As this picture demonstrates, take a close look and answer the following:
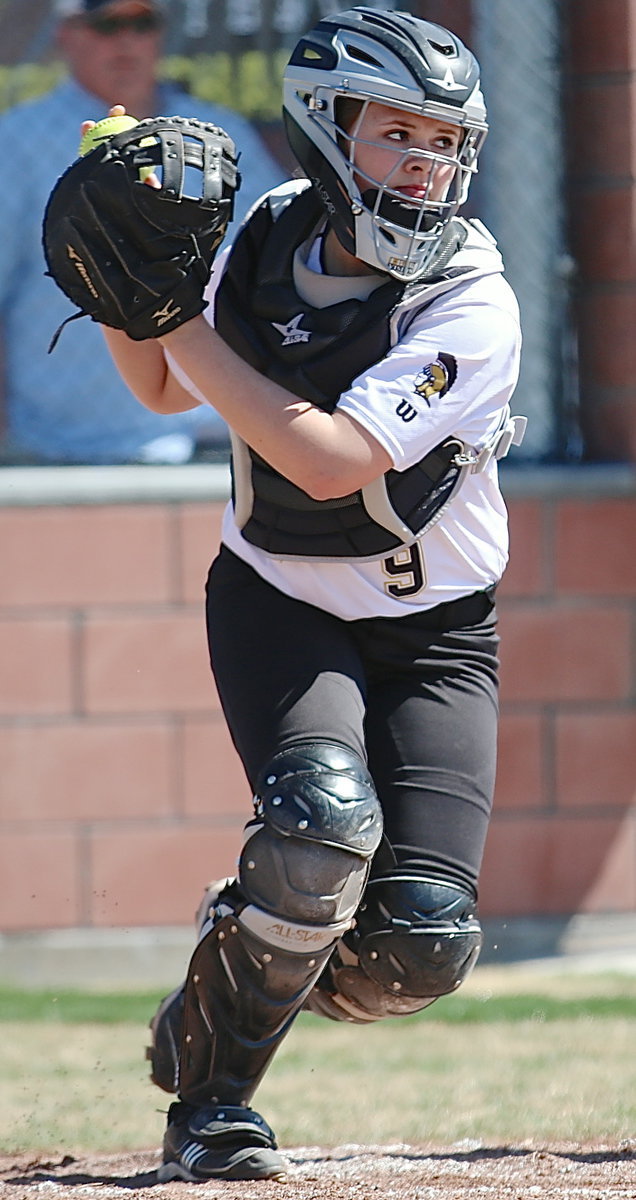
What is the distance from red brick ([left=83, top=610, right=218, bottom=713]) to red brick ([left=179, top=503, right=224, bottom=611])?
0.07m

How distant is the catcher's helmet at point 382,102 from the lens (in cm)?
316

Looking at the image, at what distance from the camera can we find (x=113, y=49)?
570 centimetres

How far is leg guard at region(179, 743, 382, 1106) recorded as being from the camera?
304 centimetres

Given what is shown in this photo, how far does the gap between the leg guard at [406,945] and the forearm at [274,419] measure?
2.56 ft

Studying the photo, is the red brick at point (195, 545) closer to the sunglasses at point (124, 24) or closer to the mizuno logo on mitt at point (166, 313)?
the sunglasses at point (124, 24)

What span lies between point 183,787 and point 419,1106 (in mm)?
1625

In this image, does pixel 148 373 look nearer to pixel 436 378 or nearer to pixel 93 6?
pixel 436 378

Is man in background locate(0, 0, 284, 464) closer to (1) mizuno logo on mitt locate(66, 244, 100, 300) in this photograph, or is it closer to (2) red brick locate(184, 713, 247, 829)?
(2) red brick locate(184, 713, 247, 829)

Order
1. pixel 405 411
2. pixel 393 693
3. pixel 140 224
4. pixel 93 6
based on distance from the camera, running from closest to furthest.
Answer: pixel 140 224, pixel 405 411, pixel 393 693, pixel 93 6

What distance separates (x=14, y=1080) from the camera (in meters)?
4.47

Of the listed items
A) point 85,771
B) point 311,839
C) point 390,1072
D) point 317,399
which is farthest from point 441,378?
point 85,771

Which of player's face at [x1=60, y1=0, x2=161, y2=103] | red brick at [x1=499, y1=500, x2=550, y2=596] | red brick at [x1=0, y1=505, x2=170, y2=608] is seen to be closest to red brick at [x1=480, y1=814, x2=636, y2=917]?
red brick at [x1=499, y1=500, x2=550, y2=596]

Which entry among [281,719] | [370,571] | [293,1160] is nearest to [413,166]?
[370,571]

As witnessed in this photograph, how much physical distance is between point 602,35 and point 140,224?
3041 millimetres
